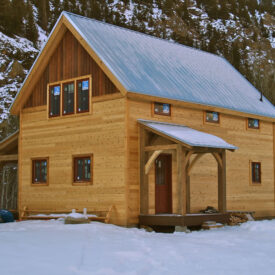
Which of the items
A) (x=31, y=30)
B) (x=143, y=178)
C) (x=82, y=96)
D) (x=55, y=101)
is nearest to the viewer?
(x=143, y=178)

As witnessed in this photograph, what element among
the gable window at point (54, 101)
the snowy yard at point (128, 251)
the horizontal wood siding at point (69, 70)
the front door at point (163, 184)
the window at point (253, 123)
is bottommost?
the snowy yard at point (128, 251)

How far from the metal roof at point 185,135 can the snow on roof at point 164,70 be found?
106 cm

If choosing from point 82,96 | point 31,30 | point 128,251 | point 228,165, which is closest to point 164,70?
point 82,96

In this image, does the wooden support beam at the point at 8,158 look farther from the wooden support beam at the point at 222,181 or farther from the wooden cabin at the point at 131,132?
the wooden support beam at the point at 222,181

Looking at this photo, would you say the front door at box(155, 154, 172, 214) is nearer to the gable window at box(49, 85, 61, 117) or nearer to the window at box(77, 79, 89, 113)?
the window at box(77, 79, 89, 113)

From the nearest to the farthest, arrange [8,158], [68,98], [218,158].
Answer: [218,158], [68,98], [8,158]

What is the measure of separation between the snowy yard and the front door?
2.35 m

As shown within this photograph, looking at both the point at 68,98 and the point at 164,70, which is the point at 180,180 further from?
the point at 68,98

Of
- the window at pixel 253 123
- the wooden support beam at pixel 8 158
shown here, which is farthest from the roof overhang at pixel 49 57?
the window at pixel 253 123

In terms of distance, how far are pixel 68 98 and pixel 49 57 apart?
216cm

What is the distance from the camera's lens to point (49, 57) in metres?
23.8

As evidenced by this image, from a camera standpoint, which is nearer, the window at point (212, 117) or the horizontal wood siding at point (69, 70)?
the horizontal wood siding at point (69, 70)

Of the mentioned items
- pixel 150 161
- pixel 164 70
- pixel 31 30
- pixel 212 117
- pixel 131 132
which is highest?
pixel 31 30

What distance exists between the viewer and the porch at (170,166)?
63.6 ft
